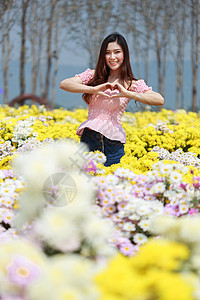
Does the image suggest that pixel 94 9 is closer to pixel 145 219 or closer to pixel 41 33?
pixel 41 33

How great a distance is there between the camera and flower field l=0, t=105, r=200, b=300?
100 centimetres

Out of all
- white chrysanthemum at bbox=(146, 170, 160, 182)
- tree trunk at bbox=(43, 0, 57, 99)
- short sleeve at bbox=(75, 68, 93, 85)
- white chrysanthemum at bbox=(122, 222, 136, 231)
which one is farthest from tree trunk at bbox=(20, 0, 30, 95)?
white chrysanthemum at bbox=(122, 222, 136, 231)

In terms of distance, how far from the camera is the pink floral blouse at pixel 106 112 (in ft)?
10.8

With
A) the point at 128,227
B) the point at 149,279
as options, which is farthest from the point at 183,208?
the point at 149,279

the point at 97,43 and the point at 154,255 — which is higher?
the point at 97,43

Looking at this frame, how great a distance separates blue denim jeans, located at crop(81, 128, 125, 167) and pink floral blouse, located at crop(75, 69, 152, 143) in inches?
2.2

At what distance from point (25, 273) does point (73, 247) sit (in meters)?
0.33

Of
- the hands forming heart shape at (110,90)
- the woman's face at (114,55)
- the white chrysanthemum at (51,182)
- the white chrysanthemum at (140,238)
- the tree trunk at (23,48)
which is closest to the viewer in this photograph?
the white chrysanthemum at (51,182)

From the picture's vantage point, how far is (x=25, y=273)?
3.43 ft

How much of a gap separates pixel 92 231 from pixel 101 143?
2.01 m

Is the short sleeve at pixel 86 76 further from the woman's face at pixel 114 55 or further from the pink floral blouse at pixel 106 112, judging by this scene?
the woman's face at pixel 114 55

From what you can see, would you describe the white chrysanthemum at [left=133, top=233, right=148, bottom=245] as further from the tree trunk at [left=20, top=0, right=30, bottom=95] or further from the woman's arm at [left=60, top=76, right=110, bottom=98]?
the tree trunk at [left=20, top=0, right=30, bottom=95]

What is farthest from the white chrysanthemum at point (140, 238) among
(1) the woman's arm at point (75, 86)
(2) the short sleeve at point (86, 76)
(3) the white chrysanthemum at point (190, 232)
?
(2) the short sleeve at point (86, 76)

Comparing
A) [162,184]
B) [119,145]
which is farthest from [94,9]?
[162,184]
